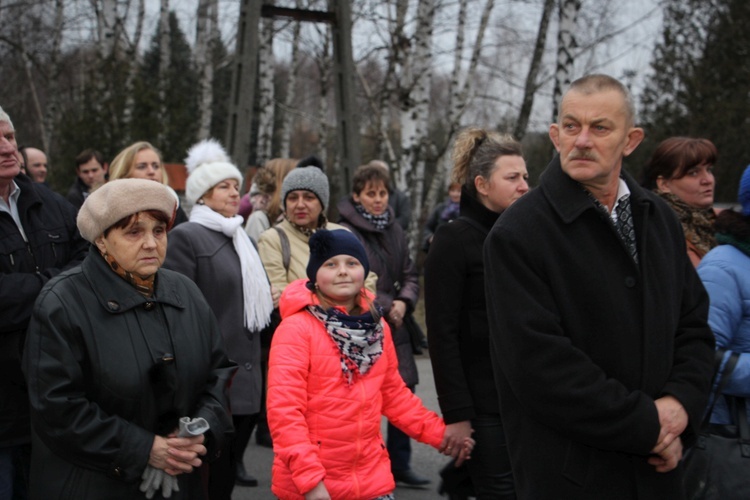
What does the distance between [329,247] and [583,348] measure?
5.20 ft

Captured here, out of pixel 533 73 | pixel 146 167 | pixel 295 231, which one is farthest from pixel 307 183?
pixel 533 73

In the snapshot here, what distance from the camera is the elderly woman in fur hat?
2.88 m

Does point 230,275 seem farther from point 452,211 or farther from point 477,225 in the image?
point 452,211

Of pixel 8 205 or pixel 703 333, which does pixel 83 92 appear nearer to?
pixel 8 205

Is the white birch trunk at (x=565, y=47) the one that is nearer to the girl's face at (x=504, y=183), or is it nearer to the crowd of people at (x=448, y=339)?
the crowd of people at (x=448, y=339)

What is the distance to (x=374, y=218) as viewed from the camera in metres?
5.81

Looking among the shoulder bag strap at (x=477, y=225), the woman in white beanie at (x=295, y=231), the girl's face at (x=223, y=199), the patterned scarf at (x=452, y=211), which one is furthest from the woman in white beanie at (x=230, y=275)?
the patterned scarf at (x=452, y=211)

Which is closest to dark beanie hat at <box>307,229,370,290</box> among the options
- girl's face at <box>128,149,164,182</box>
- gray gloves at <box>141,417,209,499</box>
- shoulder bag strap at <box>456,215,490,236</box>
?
shoulder bag strap at <box>456,215,490,236</box>

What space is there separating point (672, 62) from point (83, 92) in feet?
46.2

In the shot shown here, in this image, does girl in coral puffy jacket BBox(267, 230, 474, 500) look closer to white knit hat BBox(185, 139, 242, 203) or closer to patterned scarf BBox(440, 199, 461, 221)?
white knit hat BBox(185, 139, 242, 203)

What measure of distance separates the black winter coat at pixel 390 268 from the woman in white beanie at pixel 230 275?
0.86 meters

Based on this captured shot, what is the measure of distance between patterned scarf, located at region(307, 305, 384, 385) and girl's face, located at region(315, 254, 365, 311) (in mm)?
84

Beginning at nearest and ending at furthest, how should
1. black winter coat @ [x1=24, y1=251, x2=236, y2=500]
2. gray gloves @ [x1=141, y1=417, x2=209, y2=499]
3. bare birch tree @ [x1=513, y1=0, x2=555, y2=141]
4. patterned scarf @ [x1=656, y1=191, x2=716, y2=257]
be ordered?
1. black winter coat @ [x1=24, y1=251, x2=236, y2=500]
2. gray gloves @ [x1=141, y1=417, x2=209, y2=499]
3. patterned scarf @ [x1=656, y1=191, x2=716, y2=257]
4. bare birch tree @ [x1=513, y1=0, x2=555, y2=141]

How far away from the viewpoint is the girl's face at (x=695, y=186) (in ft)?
15.0
